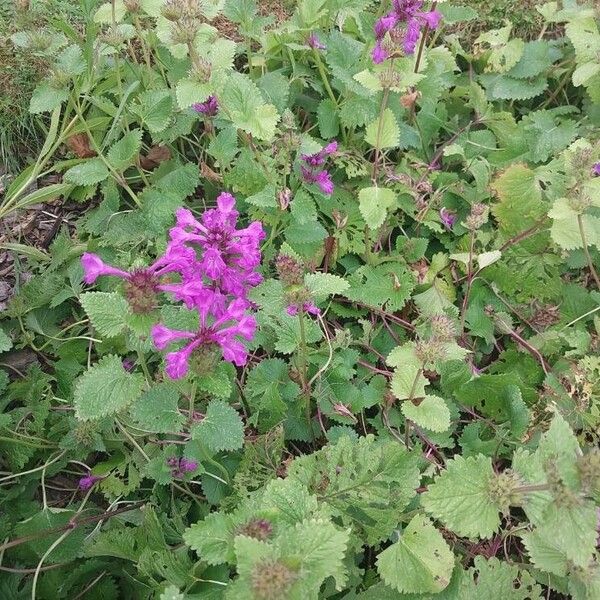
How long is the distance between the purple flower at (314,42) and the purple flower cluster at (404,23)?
301 mm

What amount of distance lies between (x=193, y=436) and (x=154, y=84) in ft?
5.51

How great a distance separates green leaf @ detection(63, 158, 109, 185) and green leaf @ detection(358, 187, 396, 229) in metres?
1.01

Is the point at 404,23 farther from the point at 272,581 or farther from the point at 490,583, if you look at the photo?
the point at 272,581

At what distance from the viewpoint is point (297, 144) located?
2232 mm

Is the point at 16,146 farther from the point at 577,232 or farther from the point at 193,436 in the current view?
the point at 577,232

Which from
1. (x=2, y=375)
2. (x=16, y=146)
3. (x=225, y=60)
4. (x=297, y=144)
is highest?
(x=225, y=60)

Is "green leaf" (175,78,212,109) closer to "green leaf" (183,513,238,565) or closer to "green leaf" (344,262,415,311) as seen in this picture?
"green leaf" (344,262,415,311)

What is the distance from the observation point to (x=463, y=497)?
58.9 inches

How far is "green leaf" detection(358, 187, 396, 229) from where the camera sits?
2221 mm

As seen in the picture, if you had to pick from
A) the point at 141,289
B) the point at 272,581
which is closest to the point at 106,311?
the point at 141,289

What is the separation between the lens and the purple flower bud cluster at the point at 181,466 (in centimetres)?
188

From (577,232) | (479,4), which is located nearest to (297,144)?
(577,232)

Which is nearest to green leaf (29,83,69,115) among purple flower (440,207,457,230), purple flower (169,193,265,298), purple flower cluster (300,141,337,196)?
purple flower cluster (300,141,337,196)

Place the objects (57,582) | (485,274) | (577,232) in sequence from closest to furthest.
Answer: (57,582) → (577,232) → (485,274)
